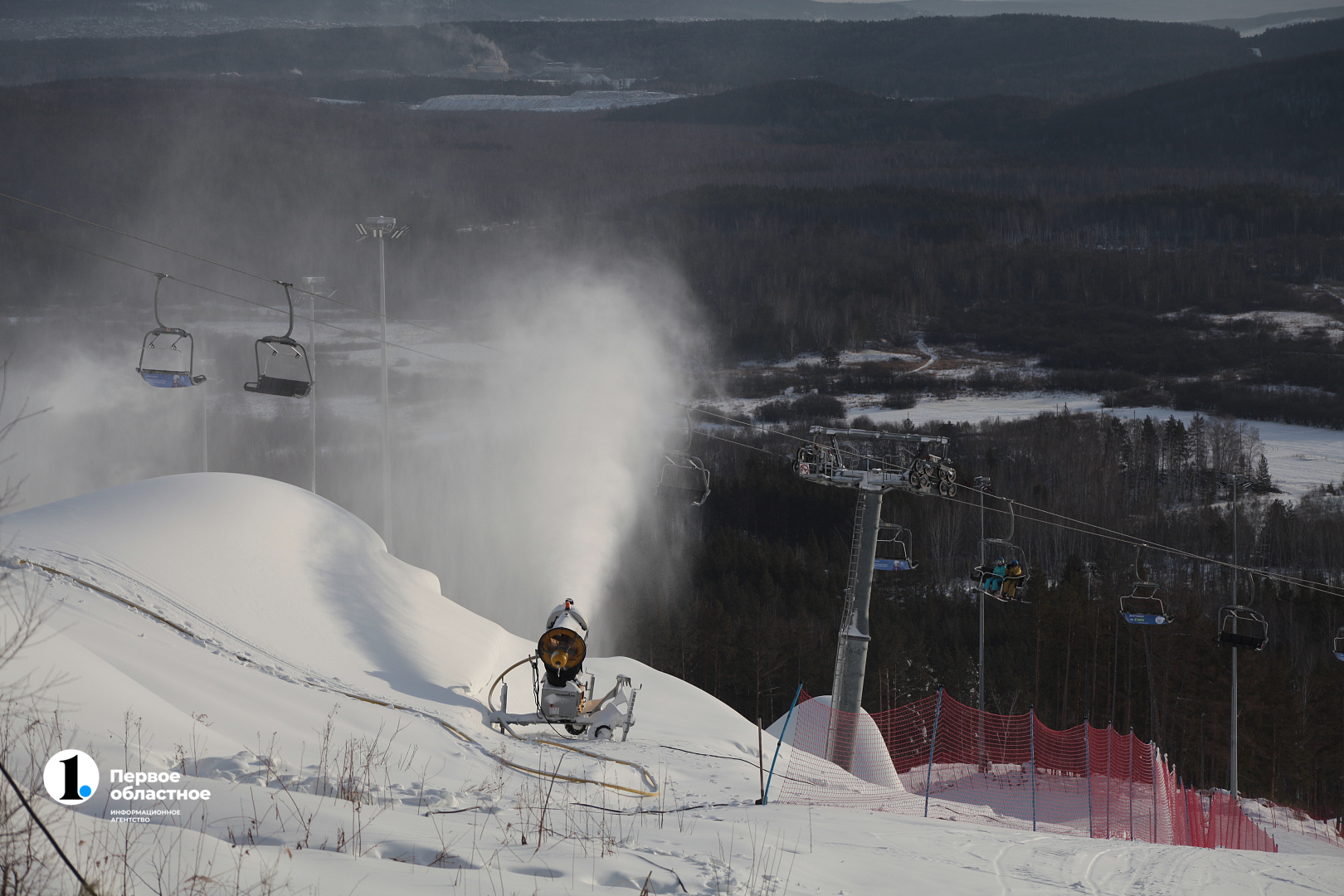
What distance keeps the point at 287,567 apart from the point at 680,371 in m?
179

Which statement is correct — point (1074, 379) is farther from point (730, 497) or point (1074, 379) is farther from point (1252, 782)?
point (1252, 782)

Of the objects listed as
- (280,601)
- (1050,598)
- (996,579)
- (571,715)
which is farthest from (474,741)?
(1050,598)

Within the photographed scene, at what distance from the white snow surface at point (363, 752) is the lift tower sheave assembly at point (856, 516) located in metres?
2.55

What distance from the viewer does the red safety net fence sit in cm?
1602

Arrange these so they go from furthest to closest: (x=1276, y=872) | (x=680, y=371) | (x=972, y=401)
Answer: (x=680, y=371), (x=972, y=401), (x=1276, y=872)

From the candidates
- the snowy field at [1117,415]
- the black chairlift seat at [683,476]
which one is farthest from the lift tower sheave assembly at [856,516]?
the snowy field at [1117,415]

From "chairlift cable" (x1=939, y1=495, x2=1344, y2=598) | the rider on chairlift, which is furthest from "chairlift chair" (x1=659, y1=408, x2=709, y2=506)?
the rider on chairlift

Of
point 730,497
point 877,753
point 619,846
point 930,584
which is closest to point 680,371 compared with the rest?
point 730,497

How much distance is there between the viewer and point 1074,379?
17025cm

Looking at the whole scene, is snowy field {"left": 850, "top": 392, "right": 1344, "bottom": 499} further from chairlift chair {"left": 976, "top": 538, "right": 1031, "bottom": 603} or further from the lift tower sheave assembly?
the lift tower sheave assembly

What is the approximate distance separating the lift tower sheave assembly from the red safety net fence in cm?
10

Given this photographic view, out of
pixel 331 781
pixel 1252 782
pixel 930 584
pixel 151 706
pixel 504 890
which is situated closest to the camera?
pixel 504 890

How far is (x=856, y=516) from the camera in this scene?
2050cm

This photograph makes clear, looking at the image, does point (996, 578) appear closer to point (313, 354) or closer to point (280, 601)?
point (280, 601)
